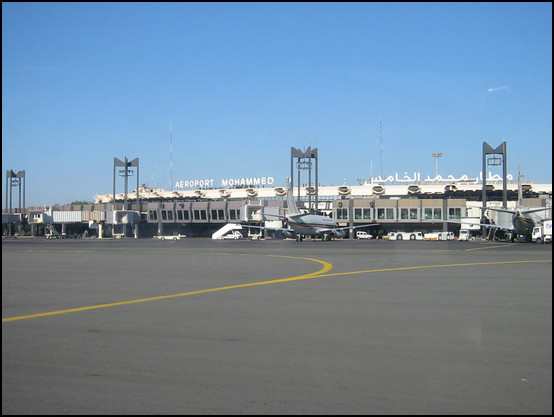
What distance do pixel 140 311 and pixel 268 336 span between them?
4.00 m

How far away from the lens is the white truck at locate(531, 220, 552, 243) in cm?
3987

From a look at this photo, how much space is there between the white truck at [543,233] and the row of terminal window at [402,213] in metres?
39.5

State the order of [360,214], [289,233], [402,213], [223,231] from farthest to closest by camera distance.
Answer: [360,214], [402,213], [223,231], [289,233]

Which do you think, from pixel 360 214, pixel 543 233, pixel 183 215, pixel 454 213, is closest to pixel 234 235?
pixel 360 214

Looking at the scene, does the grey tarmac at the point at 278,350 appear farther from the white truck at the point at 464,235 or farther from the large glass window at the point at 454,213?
the large glass window at the point at 454,213

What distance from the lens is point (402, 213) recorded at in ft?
311

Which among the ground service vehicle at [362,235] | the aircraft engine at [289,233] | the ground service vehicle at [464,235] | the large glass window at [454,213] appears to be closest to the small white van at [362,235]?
the ground service vehicle at [362,235]

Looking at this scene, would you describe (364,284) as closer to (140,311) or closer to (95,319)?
(140,311)

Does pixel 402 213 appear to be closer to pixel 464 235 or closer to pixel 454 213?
pixel 454 213

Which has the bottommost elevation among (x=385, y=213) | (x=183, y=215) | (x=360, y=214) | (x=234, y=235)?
(x=234, y=235)

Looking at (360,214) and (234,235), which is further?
(360,214)

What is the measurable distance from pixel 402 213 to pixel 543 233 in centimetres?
5171

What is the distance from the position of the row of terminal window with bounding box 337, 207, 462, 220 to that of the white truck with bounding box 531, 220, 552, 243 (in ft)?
130

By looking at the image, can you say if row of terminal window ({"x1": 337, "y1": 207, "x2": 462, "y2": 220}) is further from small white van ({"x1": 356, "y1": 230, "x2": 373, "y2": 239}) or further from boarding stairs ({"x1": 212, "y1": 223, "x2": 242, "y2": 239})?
boarding stairs ({"x1": 212, "y1": 223, "x2": 242, "y2": 239})
